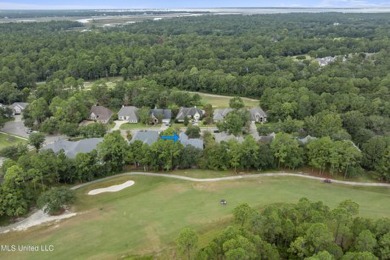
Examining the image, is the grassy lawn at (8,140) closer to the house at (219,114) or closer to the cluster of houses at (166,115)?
the cluster of houses at (166,115)

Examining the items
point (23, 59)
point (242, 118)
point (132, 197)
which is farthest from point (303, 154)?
point (23, 59)

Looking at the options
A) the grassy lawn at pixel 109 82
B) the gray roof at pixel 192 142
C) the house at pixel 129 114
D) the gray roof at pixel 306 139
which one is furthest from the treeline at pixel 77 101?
the gray roof at pixel 306 139

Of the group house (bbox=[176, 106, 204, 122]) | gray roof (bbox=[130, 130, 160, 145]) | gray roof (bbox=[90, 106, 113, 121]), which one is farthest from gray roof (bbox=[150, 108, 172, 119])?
gray roof (bbox=[130, 130, 160, 145])

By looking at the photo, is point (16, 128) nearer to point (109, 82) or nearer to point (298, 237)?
point (109, 82)

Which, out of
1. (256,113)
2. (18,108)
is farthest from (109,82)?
(256,113)

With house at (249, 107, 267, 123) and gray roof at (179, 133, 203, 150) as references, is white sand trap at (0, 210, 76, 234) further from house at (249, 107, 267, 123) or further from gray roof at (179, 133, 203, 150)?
house at (249, 107, 267, 123)
